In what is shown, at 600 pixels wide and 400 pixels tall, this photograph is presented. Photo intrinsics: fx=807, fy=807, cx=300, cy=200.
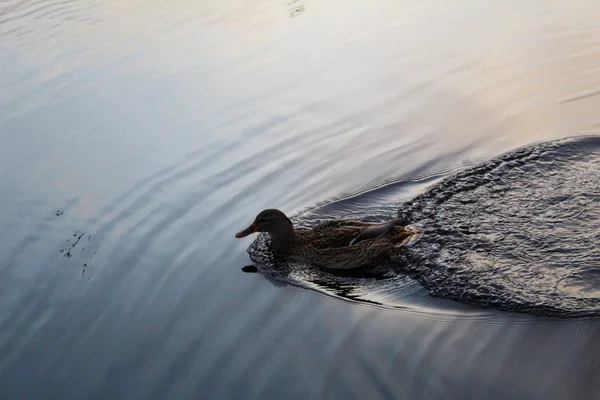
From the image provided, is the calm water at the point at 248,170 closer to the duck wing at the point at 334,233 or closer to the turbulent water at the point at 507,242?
the turbulent water at the point at 507,242

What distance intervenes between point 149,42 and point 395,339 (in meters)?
9.17

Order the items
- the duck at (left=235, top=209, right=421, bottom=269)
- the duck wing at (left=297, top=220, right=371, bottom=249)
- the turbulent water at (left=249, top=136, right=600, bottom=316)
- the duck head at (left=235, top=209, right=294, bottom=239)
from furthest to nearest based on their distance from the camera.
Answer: the duck head at (left=235, top=209, right=294, bottom=239) → the duck wing at (left=297, top=220, right=371, bottom=249) → the duck at (left=235, top=209, right=421, bottom=269) → the turbulent water at (left=249, top=136, right=600, bottom=316)

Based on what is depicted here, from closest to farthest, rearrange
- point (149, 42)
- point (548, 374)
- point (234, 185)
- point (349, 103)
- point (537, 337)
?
point (548, 374)
point (537, 337)
point (234, 185)
point (349, 103)
point (149, 42)

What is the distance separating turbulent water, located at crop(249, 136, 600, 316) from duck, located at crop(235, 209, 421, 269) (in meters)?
0.13

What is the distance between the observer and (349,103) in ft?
35.9

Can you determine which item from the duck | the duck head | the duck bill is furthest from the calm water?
the duck

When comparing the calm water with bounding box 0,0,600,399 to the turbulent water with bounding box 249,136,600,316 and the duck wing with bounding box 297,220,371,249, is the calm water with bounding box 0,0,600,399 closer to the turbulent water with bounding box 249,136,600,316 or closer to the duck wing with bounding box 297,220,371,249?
the turbulent water with bounding box 249,136,600,316

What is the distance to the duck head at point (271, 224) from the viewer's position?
312 inches

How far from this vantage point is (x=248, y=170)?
9430mm

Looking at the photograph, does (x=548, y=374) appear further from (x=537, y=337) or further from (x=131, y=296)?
(x=131, y=296)

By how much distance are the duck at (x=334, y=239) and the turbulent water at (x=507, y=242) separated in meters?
0.13

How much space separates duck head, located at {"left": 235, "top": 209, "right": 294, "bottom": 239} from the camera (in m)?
7.92

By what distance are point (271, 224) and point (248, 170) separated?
1639mm

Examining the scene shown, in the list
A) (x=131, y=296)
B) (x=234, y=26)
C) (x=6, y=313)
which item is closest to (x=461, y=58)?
(x=234, y=26)
